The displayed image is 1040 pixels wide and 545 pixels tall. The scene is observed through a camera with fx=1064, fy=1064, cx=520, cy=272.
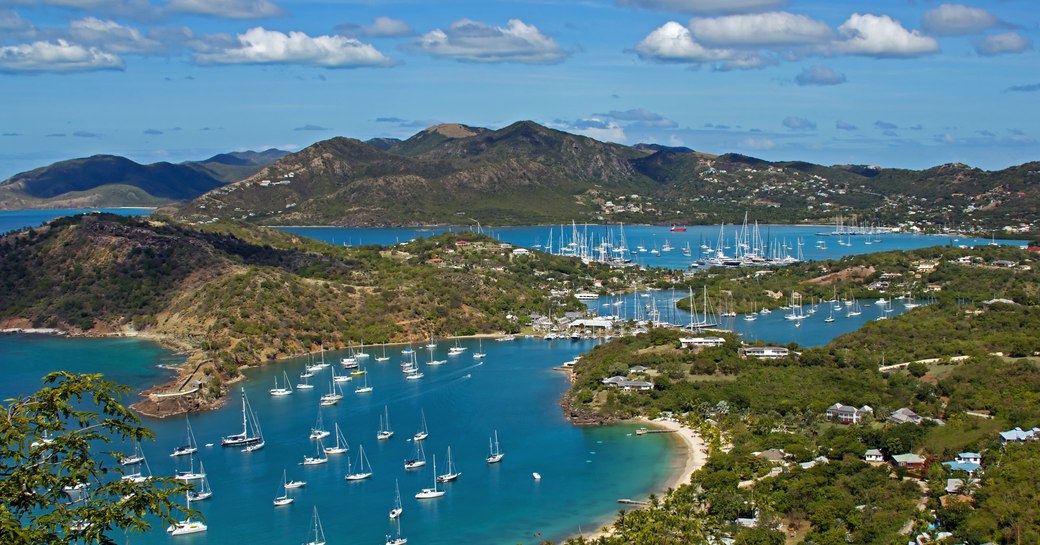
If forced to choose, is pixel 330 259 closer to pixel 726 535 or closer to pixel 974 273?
pixel 974 273

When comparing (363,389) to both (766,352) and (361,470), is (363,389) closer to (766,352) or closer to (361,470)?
(361,470)

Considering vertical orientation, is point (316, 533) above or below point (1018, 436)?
below

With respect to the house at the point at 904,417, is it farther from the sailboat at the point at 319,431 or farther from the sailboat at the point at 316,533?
the sailboat at the point at 319,431

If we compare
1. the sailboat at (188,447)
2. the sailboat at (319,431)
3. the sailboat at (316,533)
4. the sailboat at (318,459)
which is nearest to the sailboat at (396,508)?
the sailboat at (316,533)

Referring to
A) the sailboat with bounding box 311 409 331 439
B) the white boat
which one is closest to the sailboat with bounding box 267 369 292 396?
the white boat

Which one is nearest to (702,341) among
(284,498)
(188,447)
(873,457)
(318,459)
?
(873,457)
